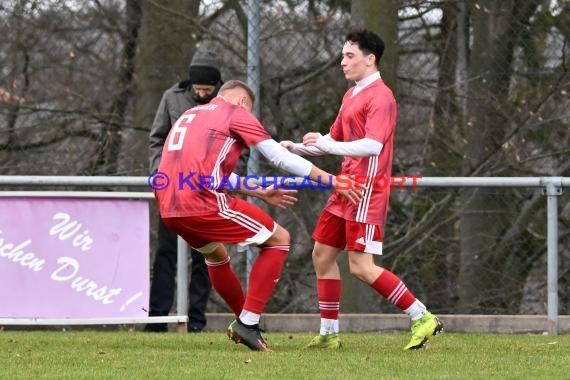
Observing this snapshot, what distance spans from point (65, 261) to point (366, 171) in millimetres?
2519

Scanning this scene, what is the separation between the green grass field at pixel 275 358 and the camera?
280 inches

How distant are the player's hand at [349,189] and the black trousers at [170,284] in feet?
7.37

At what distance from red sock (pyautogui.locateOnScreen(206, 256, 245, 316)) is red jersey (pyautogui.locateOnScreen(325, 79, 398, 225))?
0.76m

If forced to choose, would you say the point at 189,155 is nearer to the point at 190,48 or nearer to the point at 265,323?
the point at 265,323

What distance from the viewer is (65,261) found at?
979cm

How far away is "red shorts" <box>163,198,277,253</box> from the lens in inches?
322

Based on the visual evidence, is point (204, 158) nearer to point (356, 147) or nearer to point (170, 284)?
point (356, 147)

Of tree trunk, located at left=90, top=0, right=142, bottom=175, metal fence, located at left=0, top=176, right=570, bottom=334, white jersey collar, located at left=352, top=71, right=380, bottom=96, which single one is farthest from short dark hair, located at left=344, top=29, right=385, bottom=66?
tree trunk, located at left=90, top=0, right=142, bottom=175

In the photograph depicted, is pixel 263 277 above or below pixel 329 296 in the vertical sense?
above

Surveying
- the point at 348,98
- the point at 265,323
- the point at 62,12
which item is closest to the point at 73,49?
the point at 62,12

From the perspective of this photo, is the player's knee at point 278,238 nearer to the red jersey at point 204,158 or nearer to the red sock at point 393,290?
the red jersey at point 204,158

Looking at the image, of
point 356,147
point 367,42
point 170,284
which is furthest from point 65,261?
point 367,42

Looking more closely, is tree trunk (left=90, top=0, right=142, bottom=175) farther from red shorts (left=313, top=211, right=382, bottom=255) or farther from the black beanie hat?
red shorts (left=313, top=211, right=382, bottom=255)

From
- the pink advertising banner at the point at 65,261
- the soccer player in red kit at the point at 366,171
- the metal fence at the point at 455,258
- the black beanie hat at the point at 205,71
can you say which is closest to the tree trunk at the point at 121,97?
the metal fence at the point at 455,258
